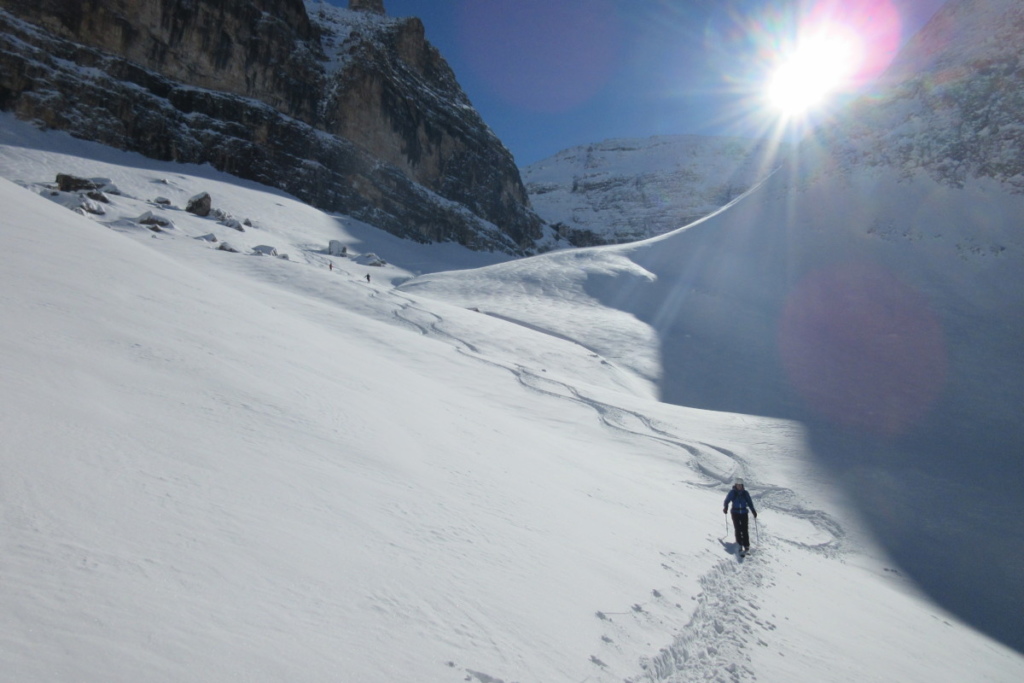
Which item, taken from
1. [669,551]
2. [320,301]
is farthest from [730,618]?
[320,301]

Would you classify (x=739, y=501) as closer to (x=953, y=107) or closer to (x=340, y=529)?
(x=340, y=529)

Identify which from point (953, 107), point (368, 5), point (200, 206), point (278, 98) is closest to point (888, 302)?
point (953, 107)

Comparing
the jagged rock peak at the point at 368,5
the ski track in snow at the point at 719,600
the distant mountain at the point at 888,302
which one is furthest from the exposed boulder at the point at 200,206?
the jagged rock peak at the point at 368,5

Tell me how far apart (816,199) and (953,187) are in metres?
7.78

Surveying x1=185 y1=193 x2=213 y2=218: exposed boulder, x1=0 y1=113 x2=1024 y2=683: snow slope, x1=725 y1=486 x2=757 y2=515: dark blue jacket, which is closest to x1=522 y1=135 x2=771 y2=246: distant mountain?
x1=185 y1=193 x2=213 y2=218: exposed boulder

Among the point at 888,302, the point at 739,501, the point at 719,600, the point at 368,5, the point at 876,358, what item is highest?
the point at 368,5

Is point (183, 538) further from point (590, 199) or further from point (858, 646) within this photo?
point (590, 199)

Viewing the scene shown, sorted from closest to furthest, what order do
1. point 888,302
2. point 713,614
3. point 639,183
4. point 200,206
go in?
point 713,614 → point 888,302 → point 200,206 → point 639,183

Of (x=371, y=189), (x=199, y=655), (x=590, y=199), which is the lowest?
(x=199, y=655)

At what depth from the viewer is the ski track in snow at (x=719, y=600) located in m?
4.09

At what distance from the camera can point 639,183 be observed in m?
→ 143

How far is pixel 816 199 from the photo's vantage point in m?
38.1

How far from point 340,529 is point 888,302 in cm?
3281

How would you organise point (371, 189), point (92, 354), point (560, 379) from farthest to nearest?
point (371, 189) < point (560, 379) < point (92, 354)
